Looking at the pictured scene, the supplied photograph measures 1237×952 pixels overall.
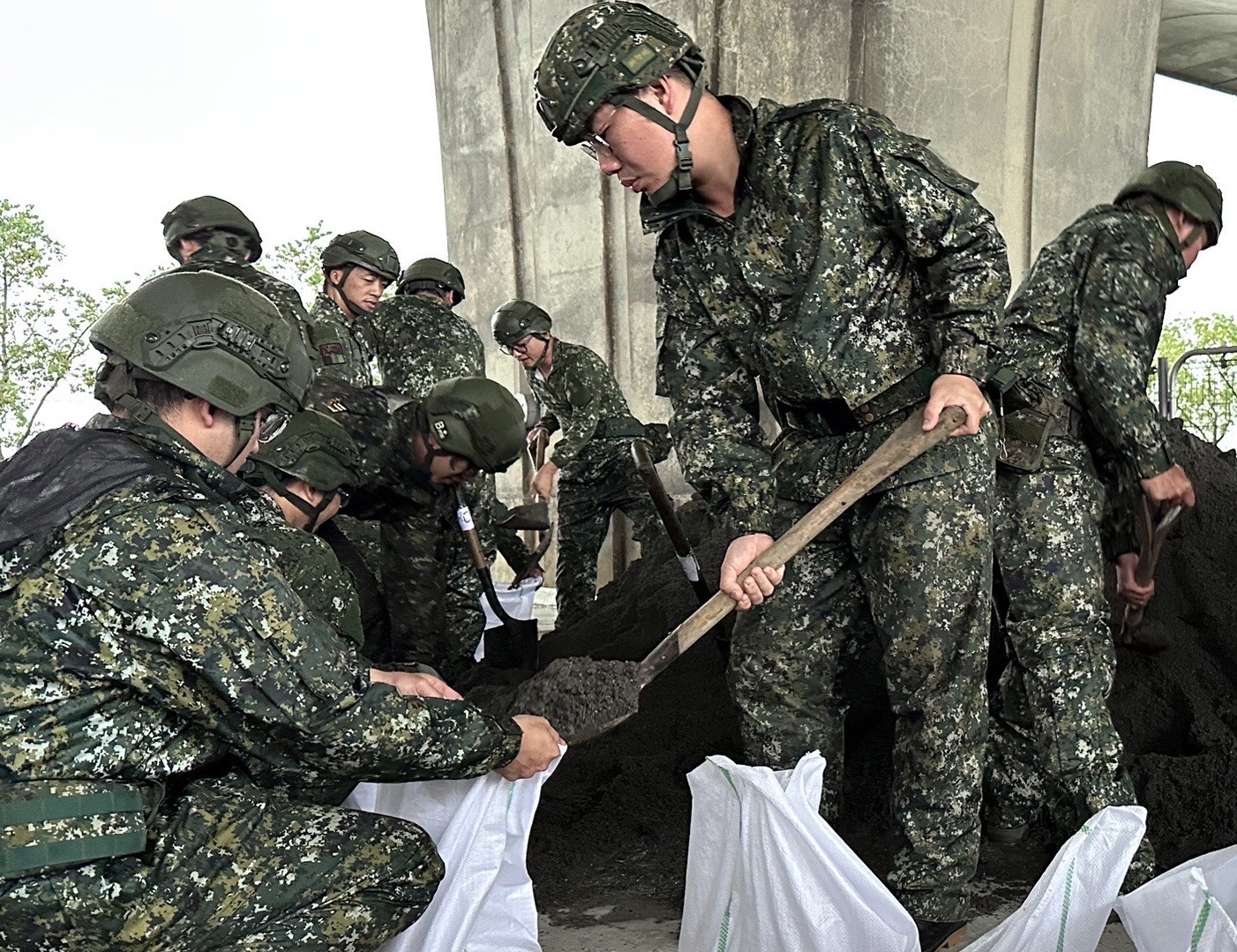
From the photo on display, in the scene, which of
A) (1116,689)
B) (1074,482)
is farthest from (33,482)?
(1116,689)

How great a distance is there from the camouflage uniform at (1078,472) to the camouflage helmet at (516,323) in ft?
11.0

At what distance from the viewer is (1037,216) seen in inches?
277

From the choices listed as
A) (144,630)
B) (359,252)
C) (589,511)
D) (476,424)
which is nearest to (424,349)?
(359,252)

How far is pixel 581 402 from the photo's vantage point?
6.04 meters

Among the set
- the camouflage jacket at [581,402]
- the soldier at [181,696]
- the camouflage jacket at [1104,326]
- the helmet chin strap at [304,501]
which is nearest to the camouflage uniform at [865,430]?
the camouflage jacket at [1104,326]

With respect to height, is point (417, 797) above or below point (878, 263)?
below

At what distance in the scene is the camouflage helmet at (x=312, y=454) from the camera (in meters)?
3.10

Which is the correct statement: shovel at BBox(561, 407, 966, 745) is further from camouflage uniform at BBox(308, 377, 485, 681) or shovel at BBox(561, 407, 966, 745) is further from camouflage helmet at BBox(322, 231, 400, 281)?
camouflage helmet at BBox(322, 231, 400, 281)

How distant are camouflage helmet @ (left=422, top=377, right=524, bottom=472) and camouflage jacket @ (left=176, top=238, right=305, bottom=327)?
57 cm

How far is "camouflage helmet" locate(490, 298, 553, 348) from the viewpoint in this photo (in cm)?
605

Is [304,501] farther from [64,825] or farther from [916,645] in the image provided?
[916,645]

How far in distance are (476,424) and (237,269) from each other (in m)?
0.98

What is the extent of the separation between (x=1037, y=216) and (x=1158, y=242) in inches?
169

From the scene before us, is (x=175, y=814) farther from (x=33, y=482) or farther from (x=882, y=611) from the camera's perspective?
(x=882, y=611)
